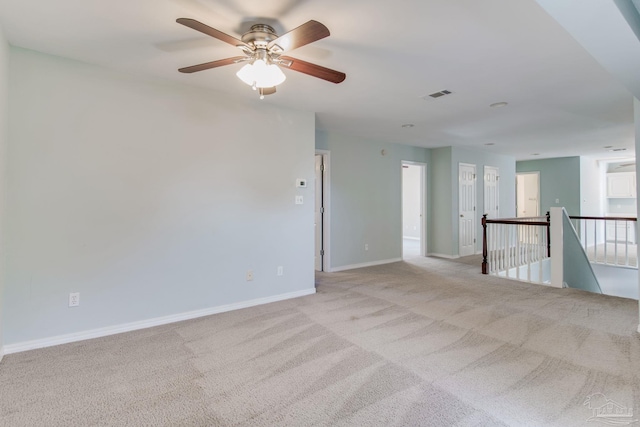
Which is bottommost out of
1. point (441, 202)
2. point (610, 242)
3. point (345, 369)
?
point (345, 369)

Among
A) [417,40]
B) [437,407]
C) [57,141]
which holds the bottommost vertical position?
[437,407]

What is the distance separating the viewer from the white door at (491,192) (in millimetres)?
7449

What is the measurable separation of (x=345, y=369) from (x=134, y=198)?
7.95 feet

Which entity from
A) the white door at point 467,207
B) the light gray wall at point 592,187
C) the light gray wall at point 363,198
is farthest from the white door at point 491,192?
the light gray wall at point 592,187

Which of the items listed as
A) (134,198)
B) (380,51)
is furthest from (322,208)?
(380,51)

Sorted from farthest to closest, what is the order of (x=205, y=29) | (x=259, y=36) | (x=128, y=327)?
(x=128, y=327) < (x=259, y=36) < (x=205, y=29)

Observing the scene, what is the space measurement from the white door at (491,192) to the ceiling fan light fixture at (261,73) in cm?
679

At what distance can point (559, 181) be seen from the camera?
849 centimetres

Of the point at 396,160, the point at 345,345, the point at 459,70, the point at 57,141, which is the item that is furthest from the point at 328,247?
the point at 57,141

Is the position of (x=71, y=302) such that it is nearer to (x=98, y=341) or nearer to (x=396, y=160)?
(x=98, y=341)

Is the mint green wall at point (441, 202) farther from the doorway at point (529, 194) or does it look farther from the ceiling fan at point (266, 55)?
the ceiling fan at point (266, 55)

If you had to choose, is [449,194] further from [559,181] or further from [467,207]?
[559,181]

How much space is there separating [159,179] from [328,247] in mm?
2977

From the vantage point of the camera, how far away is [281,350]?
8.22 ft
